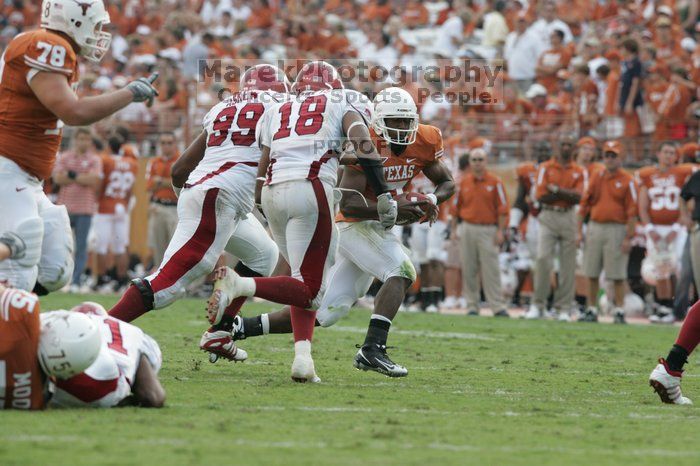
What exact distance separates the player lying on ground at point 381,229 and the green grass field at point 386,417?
295mm

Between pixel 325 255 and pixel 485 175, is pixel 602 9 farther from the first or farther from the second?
pixel 325 255

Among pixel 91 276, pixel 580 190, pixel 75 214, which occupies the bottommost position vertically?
pixel 91 276

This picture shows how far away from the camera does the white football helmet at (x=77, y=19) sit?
588cm

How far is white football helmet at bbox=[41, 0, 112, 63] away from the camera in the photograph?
5.88 m

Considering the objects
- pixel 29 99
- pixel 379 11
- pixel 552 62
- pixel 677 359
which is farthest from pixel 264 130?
pixel 379 11

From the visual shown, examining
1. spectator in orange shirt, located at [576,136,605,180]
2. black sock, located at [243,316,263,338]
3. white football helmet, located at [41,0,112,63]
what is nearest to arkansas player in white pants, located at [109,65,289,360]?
black sock, located at [243,316,263,338]

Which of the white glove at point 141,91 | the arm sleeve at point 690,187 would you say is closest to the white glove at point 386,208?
the white glove at point 141,91

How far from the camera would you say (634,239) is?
13664 mm

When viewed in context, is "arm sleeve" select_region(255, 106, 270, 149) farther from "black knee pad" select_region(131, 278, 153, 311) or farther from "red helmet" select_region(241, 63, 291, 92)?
"black knee pad" select_region(131, 278, 153, 311)

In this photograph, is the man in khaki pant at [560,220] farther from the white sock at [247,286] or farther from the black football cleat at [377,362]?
the white sock at [247,286]

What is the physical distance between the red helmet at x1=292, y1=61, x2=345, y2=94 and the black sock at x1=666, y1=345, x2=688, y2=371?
252cm

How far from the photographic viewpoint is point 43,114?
19.3ft

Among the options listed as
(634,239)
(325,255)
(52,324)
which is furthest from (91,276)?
(52,324)

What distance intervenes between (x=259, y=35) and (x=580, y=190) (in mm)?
9314
